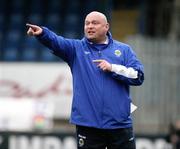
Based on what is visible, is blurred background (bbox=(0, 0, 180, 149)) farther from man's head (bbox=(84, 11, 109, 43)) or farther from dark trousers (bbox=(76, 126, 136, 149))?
man's head (bbox=(84, 11, 109, 43))

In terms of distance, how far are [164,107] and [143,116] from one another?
514 millimetres

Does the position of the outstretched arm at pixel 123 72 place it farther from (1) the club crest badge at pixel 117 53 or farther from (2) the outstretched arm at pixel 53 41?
(2) the outstretched arm at pixel 53 41

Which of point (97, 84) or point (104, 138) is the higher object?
point (97, 84)

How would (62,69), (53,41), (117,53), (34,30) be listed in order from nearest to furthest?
(34,30) → (53,41) → (117,53) → (62,69)

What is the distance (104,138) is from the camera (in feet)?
21.6

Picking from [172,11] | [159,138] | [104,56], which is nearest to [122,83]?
[104,56]

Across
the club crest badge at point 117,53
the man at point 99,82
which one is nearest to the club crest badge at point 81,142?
the man at point 99,82

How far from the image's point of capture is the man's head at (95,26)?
647cm

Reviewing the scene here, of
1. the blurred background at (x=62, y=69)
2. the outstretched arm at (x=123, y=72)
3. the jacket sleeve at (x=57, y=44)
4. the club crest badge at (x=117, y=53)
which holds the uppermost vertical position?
the jacket sleeve at (x=57, y=44)

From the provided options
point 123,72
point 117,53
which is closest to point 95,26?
point 117,53

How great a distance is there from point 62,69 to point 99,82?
10169mm

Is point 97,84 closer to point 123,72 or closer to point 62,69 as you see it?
point 123,72

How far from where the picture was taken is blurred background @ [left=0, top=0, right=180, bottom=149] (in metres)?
15.7

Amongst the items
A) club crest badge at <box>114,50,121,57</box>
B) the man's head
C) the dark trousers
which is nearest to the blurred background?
the dark trousers
